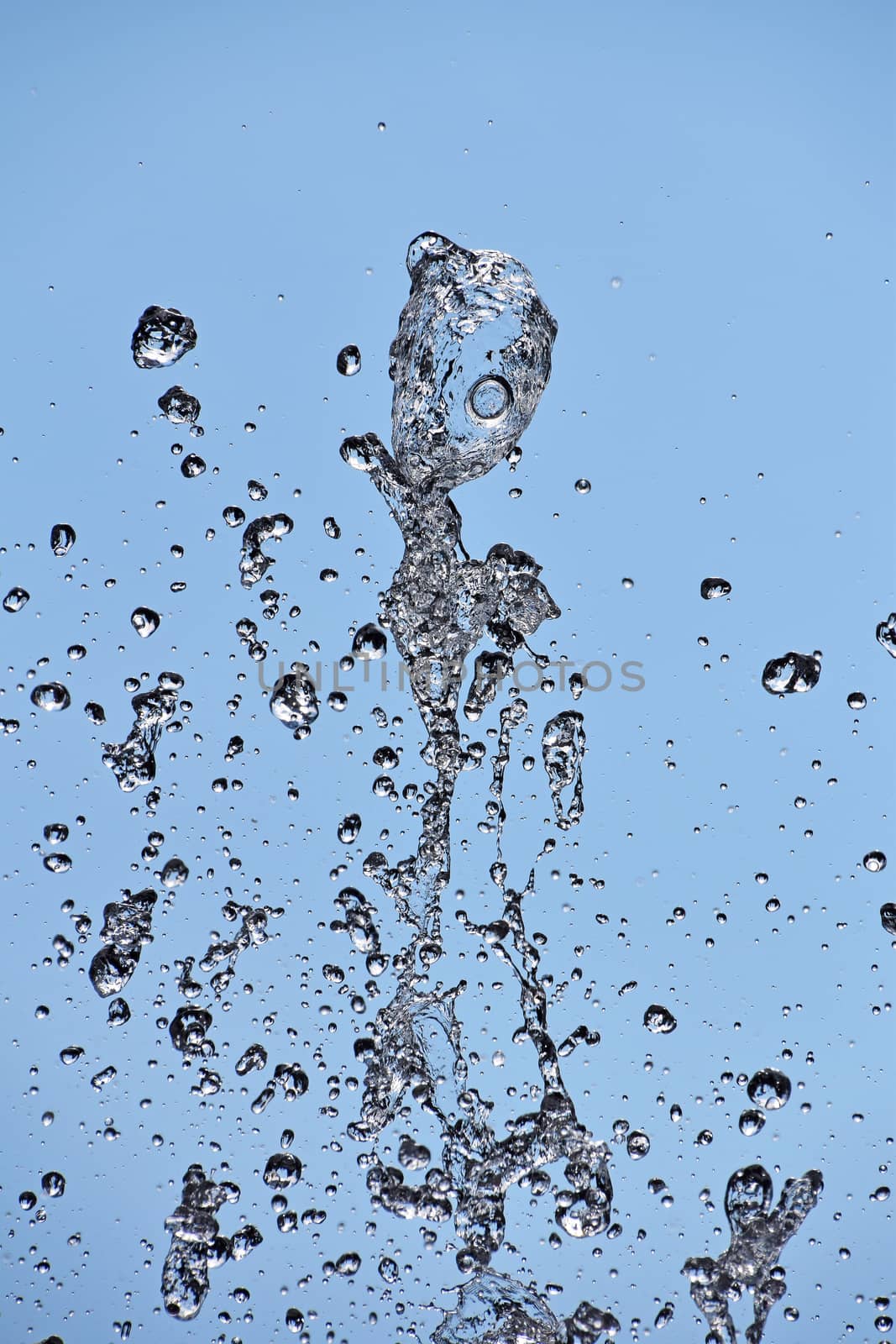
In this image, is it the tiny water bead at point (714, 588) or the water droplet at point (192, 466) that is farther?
the tiny water bead at point (714, 588)

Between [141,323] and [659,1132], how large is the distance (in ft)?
10.2

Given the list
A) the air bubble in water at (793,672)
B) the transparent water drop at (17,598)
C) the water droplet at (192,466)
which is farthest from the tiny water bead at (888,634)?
the transparent water drop at (17,598)

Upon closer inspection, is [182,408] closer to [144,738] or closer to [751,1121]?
[144,738]

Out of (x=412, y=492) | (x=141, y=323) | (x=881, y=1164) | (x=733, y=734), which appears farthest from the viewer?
(x=881, y=1164)

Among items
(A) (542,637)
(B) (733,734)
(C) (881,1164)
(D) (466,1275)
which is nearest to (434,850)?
(A) (542,637)

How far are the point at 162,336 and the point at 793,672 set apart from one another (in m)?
2.20

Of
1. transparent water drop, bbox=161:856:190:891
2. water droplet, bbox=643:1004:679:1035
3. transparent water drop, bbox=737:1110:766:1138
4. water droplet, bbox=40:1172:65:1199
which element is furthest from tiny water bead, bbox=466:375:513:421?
water droplet, bbox=40:1172:65:1199

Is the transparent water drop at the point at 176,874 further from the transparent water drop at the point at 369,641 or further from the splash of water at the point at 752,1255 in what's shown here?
the splash of water at the point at 752,1255

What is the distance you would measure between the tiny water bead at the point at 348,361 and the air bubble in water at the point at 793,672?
1.60m

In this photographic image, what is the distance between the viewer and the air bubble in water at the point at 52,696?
3.30m

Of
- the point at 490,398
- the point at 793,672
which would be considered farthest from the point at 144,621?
the point at 793,672

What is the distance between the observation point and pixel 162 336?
307 centimetres

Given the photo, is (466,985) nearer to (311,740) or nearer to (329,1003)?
(329,1003)

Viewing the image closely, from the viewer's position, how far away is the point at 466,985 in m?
3.49
